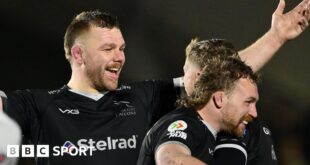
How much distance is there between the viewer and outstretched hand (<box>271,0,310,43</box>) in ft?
7.04

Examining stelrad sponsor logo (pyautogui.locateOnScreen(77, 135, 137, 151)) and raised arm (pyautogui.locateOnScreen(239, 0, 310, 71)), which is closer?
stelrad sponsor logo (pyautogui.locateOnScreen(77, 135, 137, 151))

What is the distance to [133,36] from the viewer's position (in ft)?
12.0

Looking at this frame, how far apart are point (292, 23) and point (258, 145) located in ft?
2.23

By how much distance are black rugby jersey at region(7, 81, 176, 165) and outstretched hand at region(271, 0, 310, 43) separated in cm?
67

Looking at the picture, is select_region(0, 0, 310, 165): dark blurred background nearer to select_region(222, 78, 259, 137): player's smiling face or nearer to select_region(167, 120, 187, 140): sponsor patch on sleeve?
select_region(222, 78, 259, 137): player's smiling face

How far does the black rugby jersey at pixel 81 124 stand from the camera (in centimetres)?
183

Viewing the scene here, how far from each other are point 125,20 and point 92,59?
67.3 inches

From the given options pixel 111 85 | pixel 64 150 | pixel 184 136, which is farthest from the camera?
pixel 111 85

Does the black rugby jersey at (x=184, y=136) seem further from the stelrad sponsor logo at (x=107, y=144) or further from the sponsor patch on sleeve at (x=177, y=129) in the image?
the stelrad sponsor logo at (x=107, y=144)

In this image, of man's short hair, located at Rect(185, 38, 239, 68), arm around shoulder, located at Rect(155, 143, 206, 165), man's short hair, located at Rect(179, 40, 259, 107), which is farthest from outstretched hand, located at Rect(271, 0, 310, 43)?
arm around shoulder, located at Rect(155, 143, 206, 165)

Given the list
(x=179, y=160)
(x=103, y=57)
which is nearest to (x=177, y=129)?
(x=179, y=160)

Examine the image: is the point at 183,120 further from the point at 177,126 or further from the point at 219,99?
the point at 219,99

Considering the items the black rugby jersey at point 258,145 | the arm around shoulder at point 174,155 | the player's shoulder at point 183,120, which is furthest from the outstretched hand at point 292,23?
the arm around shoulder at point 174,155

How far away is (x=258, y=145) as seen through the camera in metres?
1.72
